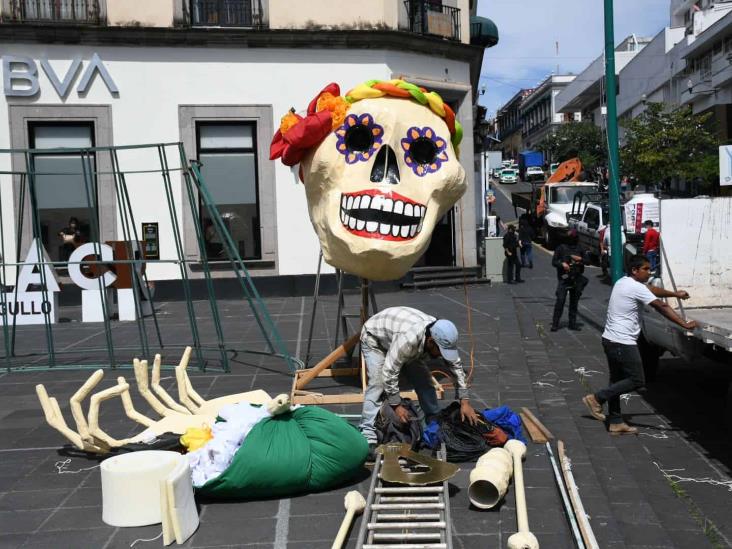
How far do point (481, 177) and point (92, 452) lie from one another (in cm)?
2196

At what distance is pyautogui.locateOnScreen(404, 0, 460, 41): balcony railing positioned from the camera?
19.2 meters

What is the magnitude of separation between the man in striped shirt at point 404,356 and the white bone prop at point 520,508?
380 millimetres

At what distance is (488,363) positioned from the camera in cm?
1030

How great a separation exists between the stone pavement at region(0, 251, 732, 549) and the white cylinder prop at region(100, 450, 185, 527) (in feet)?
0.25

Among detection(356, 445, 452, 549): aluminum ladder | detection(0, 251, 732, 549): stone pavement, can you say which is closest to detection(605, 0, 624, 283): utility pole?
detection(0, 251, 732, 549): stone pavement

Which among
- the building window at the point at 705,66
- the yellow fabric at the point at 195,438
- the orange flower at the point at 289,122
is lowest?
the yellow fabric at the point at 195,438

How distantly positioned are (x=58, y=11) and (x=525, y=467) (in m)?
15.5

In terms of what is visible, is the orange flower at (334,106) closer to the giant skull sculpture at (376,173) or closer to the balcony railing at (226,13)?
the giant skull sculpture at (376,173)

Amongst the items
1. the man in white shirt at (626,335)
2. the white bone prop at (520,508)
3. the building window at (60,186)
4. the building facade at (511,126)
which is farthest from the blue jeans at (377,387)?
the building facade at (511,126)

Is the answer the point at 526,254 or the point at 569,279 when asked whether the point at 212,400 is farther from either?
the point at 526,254

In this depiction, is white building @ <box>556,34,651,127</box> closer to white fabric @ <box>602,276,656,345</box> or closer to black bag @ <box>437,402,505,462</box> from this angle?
white fabric @ <box>602,276,656,345</box>

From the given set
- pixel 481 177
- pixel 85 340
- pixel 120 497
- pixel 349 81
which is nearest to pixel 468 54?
pixel 349 81

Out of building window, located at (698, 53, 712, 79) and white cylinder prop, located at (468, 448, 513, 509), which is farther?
building window, located at (698, 53, 712, 79)

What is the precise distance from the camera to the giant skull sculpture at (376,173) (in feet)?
24.5
